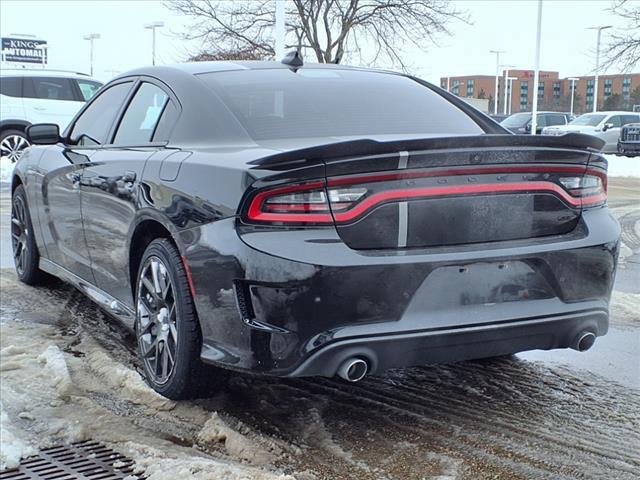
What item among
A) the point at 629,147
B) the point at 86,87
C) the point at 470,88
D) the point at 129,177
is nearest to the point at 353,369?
the point at 129,177

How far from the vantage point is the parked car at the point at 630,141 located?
25542 millimetres

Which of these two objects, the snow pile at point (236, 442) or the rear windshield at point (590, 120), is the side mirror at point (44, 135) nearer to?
the snow pile at point (236, 442)

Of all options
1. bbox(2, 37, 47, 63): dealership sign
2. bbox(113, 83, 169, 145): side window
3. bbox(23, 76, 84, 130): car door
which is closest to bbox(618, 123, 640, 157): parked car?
bbox(23, 76, 84, 130): car door

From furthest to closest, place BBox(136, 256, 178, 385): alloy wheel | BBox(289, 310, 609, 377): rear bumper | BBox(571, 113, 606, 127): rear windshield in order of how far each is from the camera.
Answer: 1. BBox(571, 113, 606, 127): rear windshield
2. BBox(136, 256, 178, 385): alloy wheel
3. BBox(289, 310, 609, 377): rear bumper

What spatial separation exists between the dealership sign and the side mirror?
131 ft

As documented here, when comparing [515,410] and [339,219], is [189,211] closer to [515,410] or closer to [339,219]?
[339,219]

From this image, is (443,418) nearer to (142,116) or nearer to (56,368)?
(56,368)

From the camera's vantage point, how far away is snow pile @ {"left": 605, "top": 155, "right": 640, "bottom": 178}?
1958 centimetres

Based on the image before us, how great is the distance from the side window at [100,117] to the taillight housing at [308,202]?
2.00 m

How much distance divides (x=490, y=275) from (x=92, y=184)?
7.41ft

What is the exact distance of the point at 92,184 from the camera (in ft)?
14.0

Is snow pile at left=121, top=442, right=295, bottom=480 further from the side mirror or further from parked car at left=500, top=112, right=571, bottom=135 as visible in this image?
parked car at left=500, top=112, right=571, bottom=135

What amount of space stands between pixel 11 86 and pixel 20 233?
1159cm

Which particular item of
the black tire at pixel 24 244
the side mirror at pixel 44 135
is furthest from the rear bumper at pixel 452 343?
the black tire at pixel 24 244
